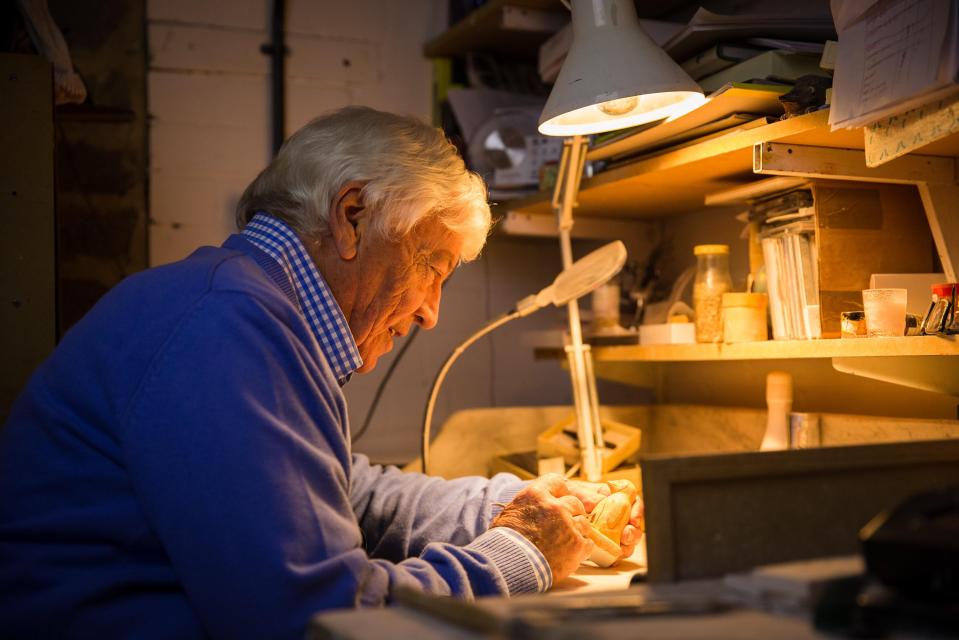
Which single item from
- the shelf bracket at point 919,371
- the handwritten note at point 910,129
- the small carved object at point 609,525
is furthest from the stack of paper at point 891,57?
the small carved object at point 609,525

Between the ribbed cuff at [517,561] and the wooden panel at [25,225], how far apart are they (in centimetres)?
96

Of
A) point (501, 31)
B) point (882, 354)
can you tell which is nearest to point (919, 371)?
point (882, 354)

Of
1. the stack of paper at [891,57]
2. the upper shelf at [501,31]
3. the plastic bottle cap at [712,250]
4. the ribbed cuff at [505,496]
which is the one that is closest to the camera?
the stack of paper at [891,57]

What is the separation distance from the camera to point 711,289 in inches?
72.1

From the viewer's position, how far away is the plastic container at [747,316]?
1714 mm

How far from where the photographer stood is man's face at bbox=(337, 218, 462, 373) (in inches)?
56.1

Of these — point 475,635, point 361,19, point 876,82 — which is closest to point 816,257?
point 876,82

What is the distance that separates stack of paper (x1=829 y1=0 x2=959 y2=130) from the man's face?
626 mm

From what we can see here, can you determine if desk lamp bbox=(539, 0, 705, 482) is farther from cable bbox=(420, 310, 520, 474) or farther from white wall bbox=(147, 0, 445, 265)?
white wall bbox=(147, 0, 445, 265)

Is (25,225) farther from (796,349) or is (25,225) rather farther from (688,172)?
(796,349)

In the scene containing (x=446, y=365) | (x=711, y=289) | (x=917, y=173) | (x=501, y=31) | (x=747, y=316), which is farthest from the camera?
(x=501, y=31)

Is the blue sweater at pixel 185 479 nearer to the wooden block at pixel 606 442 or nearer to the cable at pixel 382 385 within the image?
the wooden block at pixel 606 442

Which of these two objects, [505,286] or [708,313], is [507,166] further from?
[708,313]

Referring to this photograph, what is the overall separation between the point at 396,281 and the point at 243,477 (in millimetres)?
559
